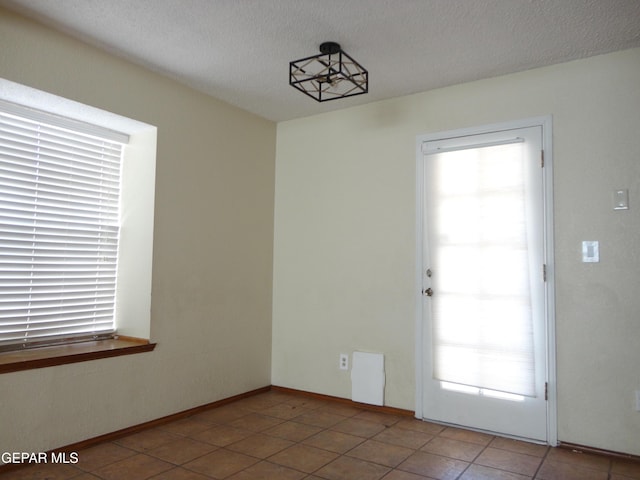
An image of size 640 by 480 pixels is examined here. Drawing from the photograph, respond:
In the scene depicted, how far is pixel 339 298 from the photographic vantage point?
402 centimetres

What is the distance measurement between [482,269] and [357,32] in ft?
5.97

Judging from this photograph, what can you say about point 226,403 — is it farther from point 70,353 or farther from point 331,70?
point 331,70

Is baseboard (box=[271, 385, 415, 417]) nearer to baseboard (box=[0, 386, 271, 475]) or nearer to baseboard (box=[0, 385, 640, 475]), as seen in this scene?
baseboard (box=[0, 385, 640, 475])

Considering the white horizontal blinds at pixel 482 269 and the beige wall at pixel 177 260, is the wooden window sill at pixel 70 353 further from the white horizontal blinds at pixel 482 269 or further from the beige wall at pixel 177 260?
the white horizontal blinds at pixel 482 269

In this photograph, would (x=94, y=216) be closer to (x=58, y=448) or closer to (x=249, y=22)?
(x=58, y=448)

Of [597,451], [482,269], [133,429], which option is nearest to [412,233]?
[482,269]

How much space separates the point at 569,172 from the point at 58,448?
3.66 meters

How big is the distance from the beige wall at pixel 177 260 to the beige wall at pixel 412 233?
330mm

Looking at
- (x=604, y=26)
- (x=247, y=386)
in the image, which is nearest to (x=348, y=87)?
(x=604, y=26)

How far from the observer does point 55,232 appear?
10.1ft

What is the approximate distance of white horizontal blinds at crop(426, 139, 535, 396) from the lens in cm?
318

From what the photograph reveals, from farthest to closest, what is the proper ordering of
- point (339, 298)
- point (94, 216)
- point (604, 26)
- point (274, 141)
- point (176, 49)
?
point (274, 141), point (339, 298), point (94, 216), point (176, 49), point (604, 26)

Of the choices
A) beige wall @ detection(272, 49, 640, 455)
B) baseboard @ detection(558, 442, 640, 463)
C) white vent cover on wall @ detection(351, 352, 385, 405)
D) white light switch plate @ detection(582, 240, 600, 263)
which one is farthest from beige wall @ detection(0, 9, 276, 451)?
white light switch plate @ detection(582, 240, 600, 263)

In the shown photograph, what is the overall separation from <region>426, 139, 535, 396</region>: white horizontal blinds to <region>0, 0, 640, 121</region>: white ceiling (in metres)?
0.68
